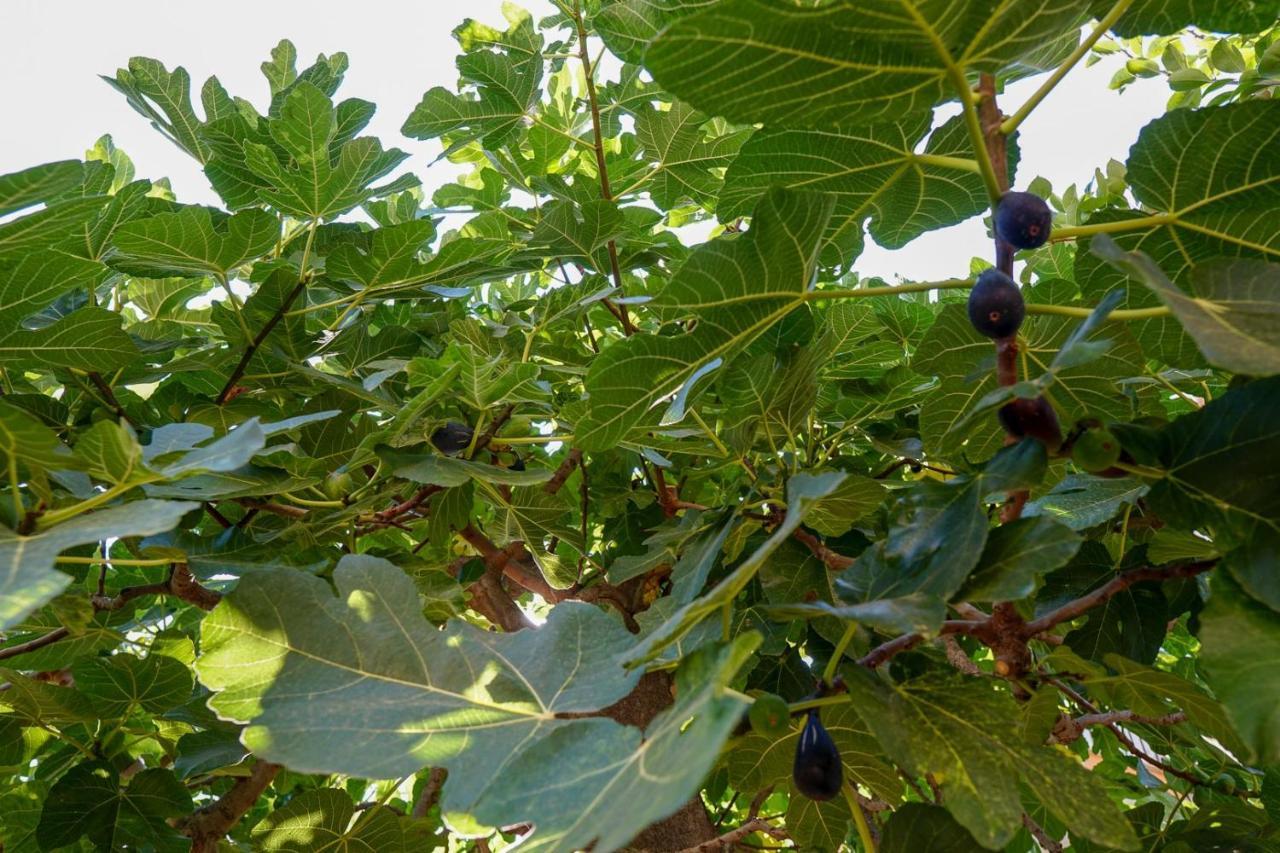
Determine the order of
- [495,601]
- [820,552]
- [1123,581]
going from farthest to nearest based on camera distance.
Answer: [495,601] < [820,552] < [1123,581]

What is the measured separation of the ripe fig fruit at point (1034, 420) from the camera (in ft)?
2.47

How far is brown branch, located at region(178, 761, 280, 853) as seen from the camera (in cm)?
157

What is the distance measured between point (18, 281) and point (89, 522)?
17.9 inches

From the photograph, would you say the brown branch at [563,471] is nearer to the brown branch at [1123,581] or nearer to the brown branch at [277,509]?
the brown branch at [277,509]

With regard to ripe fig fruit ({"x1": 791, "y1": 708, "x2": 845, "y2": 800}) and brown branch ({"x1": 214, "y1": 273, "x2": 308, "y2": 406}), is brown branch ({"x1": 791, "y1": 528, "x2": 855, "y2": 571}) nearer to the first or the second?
ripe fig fruit ({"x1": 791, "y1": 708, "x2": 845, "y2": 800})

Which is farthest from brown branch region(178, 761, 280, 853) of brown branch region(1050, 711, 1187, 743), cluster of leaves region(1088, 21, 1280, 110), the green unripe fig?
cluster of leaves region(1088, 21, 1280, 110)

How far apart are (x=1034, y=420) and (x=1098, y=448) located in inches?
2.1

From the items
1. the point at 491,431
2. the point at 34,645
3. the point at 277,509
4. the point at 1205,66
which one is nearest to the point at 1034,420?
the point at 491,431

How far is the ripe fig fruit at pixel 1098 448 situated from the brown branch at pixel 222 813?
1.38 metres

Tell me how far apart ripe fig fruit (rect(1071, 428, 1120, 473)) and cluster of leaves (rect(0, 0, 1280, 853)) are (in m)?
0.01

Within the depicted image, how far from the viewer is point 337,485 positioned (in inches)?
52.9

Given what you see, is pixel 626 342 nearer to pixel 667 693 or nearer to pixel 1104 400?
pixel 1104 400

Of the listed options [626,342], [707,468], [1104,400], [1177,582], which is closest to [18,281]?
[626,342]

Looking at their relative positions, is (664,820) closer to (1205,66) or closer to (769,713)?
(769,713)
